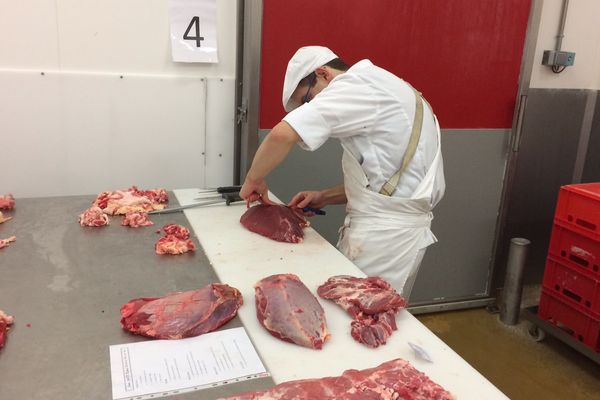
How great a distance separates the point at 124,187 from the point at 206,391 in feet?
6.05

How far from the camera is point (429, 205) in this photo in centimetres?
211

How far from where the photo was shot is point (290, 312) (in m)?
1.36

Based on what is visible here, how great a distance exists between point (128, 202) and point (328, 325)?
1179 millimetres

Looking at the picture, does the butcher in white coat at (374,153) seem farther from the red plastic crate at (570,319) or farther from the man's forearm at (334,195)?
the red plastic crate at (570,319)

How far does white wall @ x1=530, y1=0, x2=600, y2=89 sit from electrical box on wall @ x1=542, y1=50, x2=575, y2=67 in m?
0.04

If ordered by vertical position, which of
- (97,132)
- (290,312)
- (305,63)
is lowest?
(290,312)

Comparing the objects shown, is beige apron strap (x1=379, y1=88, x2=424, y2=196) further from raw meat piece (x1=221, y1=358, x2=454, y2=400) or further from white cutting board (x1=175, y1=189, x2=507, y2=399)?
raw meat piece (x1=221, y1=358, x2=454, y2=400)

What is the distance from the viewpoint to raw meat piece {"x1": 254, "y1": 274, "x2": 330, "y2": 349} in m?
1.31

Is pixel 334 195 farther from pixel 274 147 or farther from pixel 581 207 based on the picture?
pixel 581 207

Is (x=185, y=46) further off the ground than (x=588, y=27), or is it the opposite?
(x=588, y=27)

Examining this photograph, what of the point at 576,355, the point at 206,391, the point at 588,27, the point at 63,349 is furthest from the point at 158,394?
the point at 588,27

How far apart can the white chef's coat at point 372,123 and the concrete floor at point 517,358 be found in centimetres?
145

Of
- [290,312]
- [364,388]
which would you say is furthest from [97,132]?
[364,388]

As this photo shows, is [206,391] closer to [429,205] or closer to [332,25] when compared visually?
[429,205]
